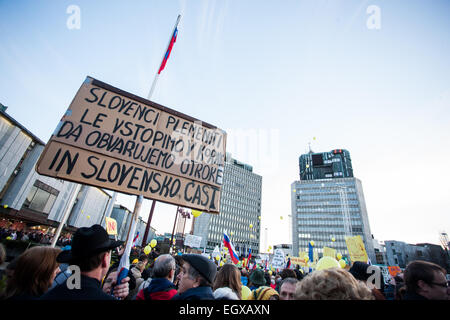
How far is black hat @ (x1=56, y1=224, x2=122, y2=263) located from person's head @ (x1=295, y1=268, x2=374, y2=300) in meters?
1.86

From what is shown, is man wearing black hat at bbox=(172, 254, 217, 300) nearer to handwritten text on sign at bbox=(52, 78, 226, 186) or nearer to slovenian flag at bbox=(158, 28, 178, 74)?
handwritten text on sign at bbox=(52, 78, 226, 186)

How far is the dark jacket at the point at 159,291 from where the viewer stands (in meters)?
2.64

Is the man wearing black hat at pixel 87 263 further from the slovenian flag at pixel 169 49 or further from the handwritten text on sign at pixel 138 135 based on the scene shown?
the slovenian flag at pixel 169 49

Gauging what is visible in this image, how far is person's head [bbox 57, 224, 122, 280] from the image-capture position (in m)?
1.79

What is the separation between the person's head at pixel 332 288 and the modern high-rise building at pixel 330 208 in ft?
313

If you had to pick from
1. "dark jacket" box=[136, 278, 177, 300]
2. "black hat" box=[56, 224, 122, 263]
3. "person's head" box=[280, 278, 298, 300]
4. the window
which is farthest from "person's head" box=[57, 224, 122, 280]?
the window

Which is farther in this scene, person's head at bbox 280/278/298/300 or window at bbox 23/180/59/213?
window at bbox 23/180/59/213

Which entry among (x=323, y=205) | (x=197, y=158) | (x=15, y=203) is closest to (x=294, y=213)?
(x=323, y=205)

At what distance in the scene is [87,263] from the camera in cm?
180

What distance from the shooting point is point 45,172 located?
7.77 ft

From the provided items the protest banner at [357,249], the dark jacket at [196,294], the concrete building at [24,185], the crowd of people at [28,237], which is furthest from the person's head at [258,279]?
the crowd of people at [28,237]

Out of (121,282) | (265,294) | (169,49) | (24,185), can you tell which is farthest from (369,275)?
(24,185)
